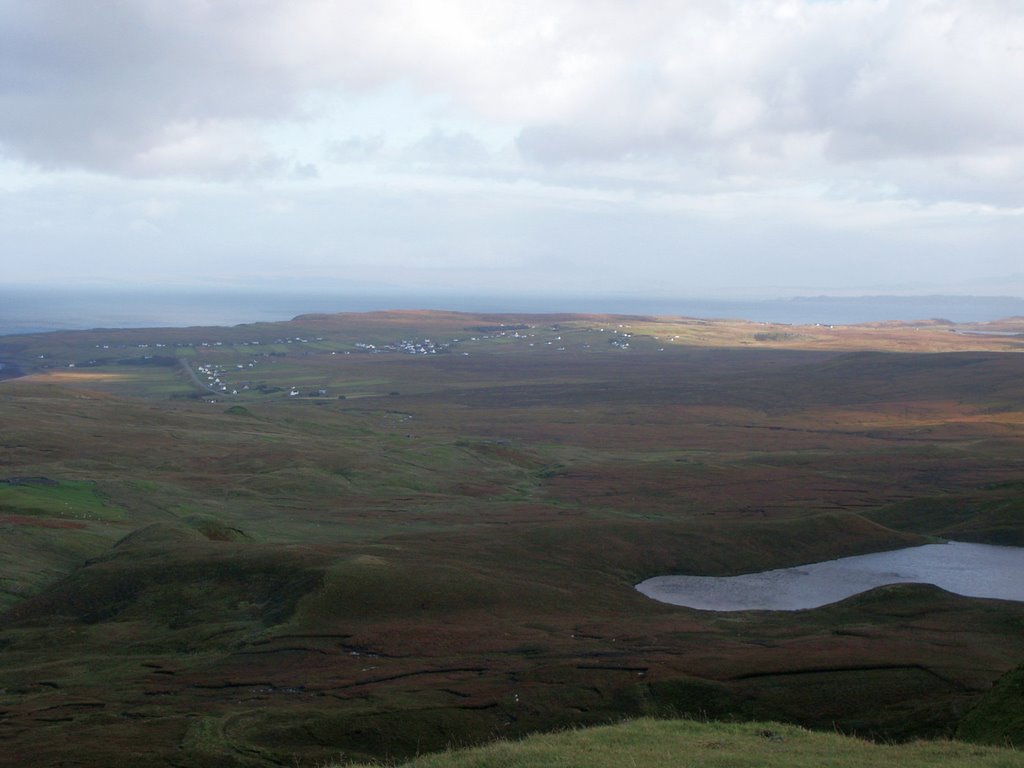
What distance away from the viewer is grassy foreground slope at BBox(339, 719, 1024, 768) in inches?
838

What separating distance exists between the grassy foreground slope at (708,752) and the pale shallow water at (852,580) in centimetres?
3538

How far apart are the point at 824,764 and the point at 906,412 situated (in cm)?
15789

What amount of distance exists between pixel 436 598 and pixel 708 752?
30.0 m

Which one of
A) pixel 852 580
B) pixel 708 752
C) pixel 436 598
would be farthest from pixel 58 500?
pixel 708 752

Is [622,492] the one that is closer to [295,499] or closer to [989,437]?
[295,499]

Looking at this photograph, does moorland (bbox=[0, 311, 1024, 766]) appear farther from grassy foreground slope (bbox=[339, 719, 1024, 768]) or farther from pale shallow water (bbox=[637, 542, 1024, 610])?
grassy foreground slope (bbox=[339, 719, 1024, 768])

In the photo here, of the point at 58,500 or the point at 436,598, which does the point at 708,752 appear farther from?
the point at 58,500

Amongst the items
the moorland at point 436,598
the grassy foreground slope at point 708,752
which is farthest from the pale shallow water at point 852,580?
the grassy foreground slope at point 708,752

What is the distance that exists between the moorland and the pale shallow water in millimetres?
2232

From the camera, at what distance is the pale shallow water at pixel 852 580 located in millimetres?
61844

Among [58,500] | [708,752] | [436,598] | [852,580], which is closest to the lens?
[708,752]

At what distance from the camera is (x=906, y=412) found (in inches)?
6624

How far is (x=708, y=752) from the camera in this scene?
22.5 meters

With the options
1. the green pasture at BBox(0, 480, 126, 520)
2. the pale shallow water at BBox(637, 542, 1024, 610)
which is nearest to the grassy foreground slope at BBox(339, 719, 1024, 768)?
the pale shallow water at BBox(637, 542, 1024, 610)
